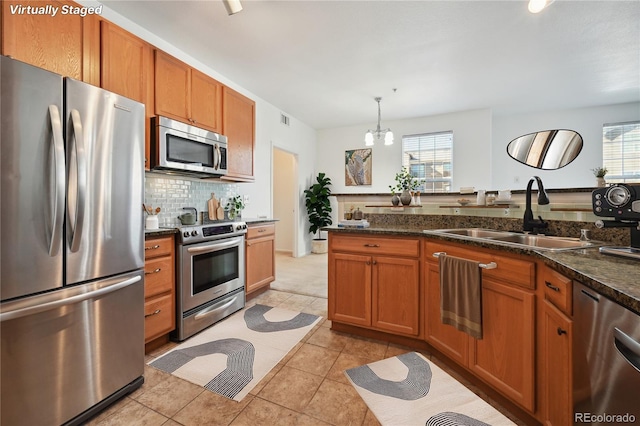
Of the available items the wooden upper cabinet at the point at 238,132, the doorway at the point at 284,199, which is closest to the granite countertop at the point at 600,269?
the wooden upper cabinet at the point at 238,132

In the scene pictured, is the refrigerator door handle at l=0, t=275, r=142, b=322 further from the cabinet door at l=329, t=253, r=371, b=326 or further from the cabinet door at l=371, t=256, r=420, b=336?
the cabinet door at l=371, t=256, r=420, b=336

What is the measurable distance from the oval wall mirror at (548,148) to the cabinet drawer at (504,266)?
1.96m

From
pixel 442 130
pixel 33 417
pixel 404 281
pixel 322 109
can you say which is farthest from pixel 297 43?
pixel 442 130

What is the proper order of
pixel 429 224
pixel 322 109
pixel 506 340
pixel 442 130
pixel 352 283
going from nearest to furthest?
pixel 506 340 < pixel 352 283 < pixel 429 224 < pixel 322 109 < pixel 442 130

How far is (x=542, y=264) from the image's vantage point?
1.30m

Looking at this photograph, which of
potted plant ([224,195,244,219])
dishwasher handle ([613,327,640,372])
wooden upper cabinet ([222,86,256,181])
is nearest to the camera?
dishwasher handle ([613,327,640,372])

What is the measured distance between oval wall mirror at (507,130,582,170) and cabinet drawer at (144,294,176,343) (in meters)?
3.78

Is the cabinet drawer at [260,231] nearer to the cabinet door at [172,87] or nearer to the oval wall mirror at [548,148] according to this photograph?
the cabinet door at [172,87]

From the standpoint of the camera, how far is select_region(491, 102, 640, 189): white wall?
5028 millimetres

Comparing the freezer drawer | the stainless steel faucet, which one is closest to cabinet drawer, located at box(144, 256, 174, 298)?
the freezer drawer

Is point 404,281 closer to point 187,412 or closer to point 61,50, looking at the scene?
point 187,412

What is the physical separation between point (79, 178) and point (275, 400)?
1.55m

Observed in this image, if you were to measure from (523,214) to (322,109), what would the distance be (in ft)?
12.8

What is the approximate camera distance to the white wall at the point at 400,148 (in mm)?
5246
